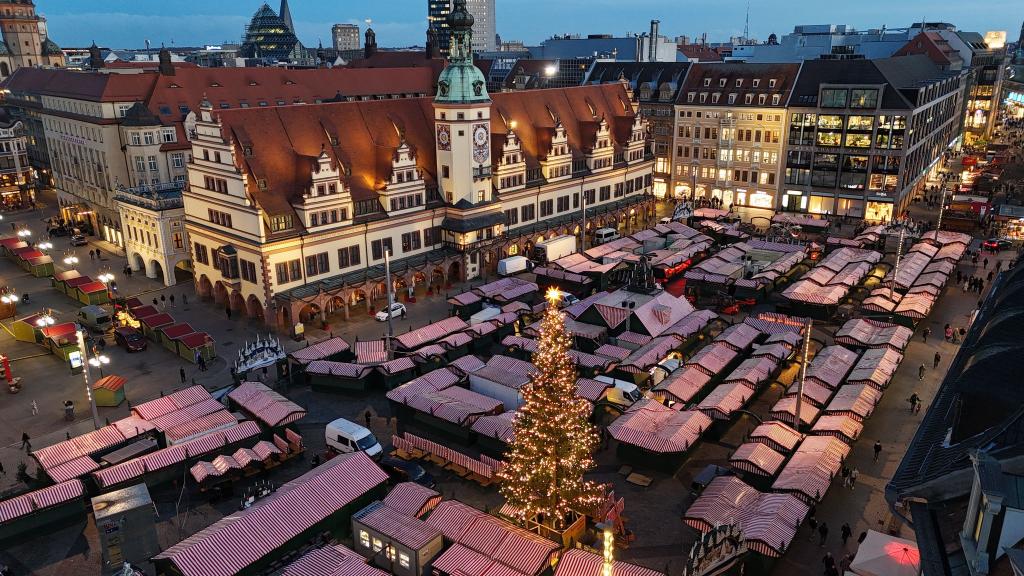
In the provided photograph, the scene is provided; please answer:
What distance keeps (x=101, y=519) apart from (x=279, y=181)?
35518 mm

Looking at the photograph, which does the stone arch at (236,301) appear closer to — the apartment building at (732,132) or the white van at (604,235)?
the white van at (604,235)

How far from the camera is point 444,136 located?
70750mm

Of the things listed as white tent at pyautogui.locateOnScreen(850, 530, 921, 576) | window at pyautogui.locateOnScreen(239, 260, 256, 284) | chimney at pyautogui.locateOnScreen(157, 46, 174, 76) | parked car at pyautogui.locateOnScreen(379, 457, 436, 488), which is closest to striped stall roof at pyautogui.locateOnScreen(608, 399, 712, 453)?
parked car at pyautogui.locateOnScreen(379, 457, 436, 488)

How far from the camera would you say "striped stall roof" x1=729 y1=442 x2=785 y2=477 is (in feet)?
121

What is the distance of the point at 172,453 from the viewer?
1545 inches

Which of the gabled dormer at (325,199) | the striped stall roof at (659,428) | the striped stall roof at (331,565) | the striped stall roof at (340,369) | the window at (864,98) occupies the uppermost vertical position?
the window at (864,98)

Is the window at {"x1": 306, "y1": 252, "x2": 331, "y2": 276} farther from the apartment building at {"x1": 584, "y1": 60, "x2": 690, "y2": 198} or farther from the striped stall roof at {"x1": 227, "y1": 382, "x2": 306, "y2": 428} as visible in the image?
the apartment building at {"x1": 584, "y1": 60, "x2": 690, "y2": 198}

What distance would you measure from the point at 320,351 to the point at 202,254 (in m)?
22.2

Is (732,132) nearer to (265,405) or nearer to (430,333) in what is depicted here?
(430,333)

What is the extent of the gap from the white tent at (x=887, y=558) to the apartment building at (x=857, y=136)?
7593 centimetres

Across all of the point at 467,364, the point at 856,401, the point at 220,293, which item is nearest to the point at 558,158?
the point at 467,364

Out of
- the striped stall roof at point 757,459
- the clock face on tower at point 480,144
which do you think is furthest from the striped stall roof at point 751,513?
the clock face on tower at point 480,144

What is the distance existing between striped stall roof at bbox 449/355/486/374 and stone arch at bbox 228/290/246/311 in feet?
79.1

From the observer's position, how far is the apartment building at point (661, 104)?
10931cm
